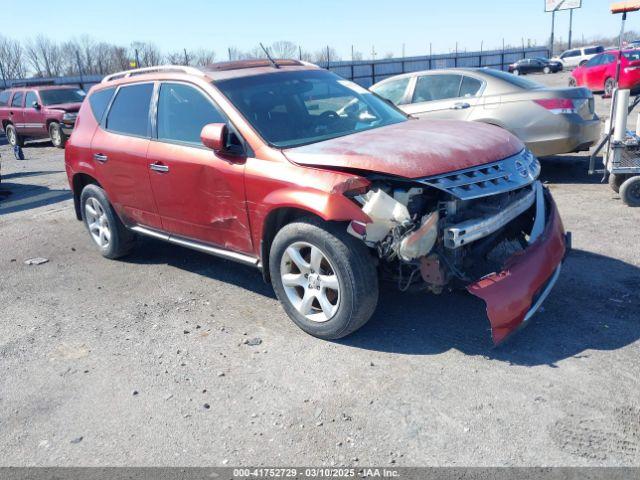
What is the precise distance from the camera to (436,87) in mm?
8828

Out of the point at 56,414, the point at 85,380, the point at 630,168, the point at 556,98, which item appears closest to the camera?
the point at 56,414

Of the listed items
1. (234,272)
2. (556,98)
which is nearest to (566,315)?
(234,272)

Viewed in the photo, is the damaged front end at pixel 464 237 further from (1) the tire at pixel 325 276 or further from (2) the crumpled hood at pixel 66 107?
(2) the crumpled hood at pixel 66 107

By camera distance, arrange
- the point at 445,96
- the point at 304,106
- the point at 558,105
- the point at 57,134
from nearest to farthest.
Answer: the point at 304,106 < the point at 558,105 < the point at 445,96 < the point at 57,134

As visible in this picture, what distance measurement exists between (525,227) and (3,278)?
5.14 metres

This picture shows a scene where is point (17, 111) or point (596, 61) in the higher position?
point (596, 61)

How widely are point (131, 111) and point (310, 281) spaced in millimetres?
2707

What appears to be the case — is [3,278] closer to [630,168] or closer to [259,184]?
[259,184]

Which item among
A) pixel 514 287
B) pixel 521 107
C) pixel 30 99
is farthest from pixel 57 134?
pixel 514 287

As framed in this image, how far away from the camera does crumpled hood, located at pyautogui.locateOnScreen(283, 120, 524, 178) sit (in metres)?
3.62

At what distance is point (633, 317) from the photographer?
400 cm

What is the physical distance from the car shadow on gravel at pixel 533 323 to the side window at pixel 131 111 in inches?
105

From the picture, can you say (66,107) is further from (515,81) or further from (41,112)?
(515,81)

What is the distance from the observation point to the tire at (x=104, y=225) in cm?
594
